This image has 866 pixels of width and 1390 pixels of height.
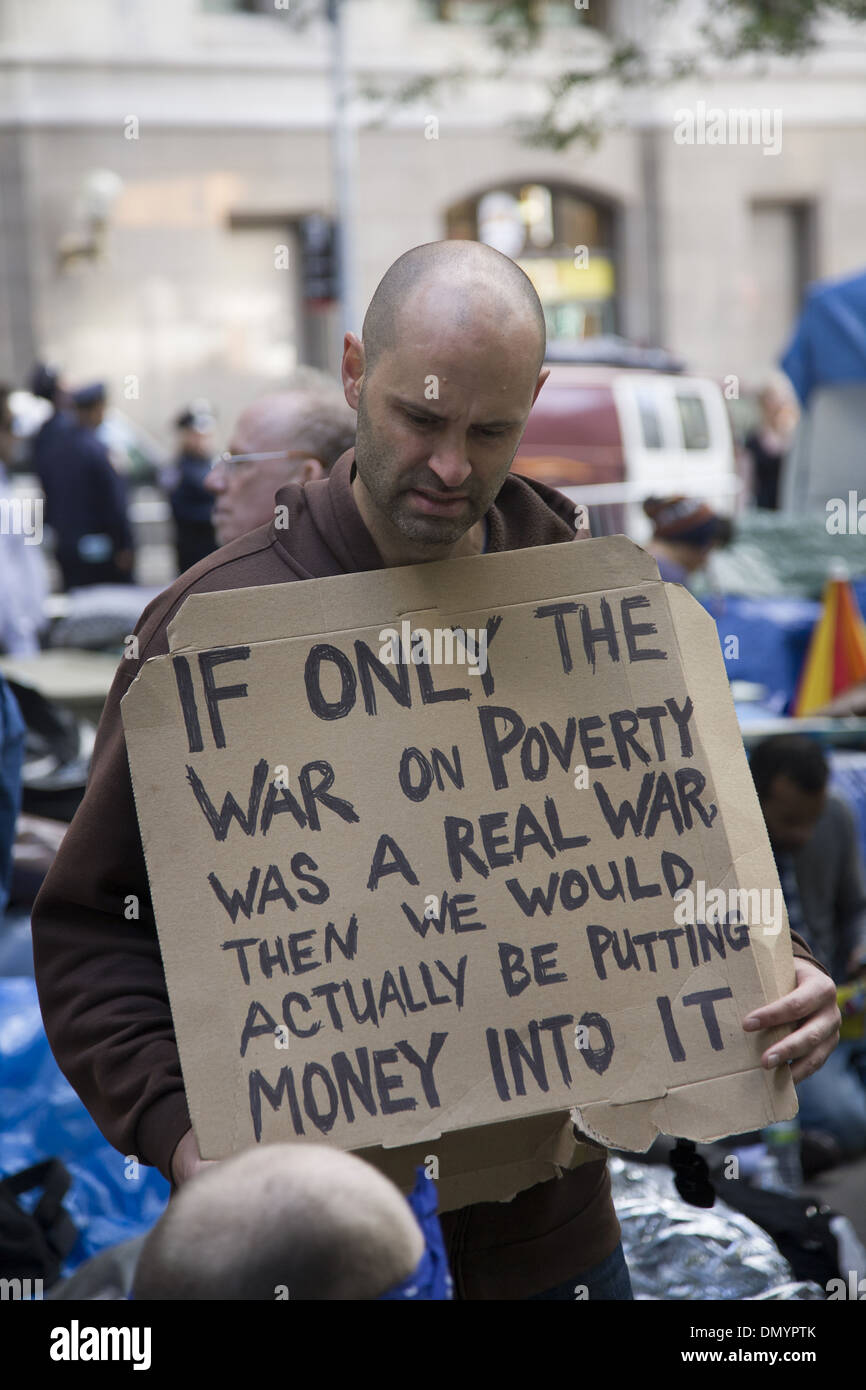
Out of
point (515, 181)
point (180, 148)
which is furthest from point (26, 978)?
point (515, 181)

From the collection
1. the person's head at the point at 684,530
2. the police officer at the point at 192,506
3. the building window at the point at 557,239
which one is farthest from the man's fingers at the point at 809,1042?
the building window at the point at 557,239

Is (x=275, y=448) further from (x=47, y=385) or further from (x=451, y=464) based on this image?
(x=47, y=385)

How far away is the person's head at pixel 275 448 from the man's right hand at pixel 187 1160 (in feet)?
5.94

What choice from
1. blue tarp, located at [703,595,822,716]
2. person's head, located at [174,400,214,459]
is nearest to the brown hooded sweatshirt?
blue tarp, located at [703,595,822,716]

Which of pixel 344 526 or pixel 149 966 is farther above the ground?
pixel 344 526

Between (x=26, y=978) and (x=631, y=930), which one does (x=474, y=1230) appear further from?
(x=26, y=978)

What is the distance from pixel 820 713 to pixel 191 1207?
4.72 m

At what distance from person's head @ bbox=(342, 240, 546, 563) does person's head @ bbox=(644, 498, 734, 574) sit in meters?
4.21

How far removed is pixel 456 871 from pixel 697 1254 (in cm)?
143

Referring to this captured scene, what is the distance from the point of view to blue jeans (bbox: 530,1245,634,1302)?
188 centimetres

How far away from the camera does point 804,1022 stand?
1.76 m

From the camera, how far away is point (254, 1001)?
1.64 m

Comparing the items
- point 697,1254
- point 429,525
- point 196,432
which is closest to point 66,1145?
point 697,1254

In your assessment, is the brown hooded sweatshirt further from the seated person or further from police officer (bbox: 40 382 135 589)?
police officer (bbox: 40 382 135 589)
